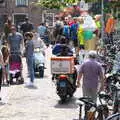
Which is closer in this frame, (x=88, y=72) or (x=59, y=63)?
(x=88, y=72)

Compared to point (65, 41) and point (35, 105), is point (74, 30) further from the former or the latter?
point (35, 105)

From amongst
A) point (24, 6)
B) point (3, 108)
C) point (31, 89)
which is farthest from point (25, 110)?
point (24, 6)

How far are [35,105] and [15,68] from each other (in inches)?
171

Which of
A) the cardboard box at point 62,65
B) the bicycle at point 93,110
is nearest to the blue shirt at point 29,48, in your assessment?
the cardboard box at point 62,65

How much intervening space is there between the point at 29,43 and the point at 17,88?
1607 millimetres

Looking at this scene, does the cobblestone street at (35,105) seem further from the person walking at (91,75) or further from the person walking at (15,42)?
the person walking at (15,42)

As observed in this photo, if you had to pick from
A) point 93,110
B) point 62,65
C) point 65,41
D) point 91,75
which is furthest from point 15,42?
point 93,110

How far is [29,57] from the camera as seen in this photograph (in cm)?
2003

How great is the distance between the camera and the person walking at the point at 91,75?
45.1ft

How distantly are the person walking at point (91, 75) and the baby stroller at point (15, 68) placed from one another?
6.40 m

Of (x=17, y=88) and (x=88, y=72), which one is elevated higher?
(x=88, y=72)

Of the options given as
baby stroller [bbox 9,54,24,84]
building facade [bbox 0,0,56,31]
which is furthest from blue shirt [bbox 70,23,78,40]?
building facade [bbox 0,0,56,31]

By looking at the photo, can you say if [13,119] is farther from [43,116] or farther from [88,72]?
[88,72]

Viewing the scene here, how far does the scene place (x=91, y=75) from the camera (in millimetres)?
13852
